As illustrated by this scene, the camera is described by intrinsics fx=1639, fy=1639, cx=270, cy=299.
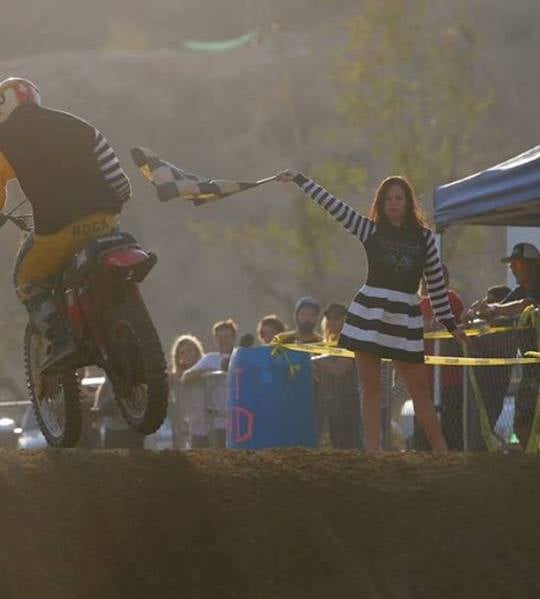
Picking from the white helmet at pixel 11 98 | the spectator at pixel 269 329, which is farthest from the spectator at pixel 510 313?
the white helmet at pixel 11 98

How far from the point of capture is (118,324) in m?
8.01

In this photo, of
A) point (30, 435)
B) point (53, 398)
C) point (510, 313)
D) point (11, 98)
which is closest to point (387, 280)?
point (510, 313)

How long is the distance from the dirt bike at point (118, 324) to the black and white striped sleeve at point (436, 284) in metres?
2.36

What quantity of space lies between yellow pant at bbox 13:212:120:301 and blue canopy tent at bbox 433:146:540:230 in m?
4.09

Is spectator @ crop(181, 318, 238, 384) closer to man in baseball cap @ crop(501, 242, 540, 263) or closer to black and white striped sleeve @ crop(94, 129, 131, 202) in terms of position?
man in baseball cap @ crop(501, 242, 540, 263)

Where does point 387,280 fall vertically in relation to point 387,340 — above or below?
above

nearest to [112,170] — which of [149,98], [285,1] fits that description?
[149,98]

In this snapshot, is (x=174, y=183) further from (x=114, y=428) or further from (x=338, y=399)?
(x=114, y=428)

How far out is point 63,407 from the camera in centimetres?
879

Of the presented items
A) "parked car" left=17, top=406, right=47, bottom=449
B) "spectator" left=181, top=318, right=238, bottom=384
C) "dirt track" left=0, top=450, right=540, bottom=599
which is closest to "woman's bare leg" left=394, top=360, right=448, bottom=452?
"dirt track" left=0, top=450, right=540, bottom=599

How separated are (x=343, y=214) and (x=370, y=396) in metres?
1.12

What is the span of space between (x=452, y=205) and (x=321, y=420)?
2.01m

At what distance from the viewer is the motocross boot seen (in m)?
8.41

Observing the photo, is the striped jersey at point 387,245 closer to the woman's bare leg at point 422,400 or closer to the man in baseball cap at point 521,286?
the woman's bare leg at point 422,400
